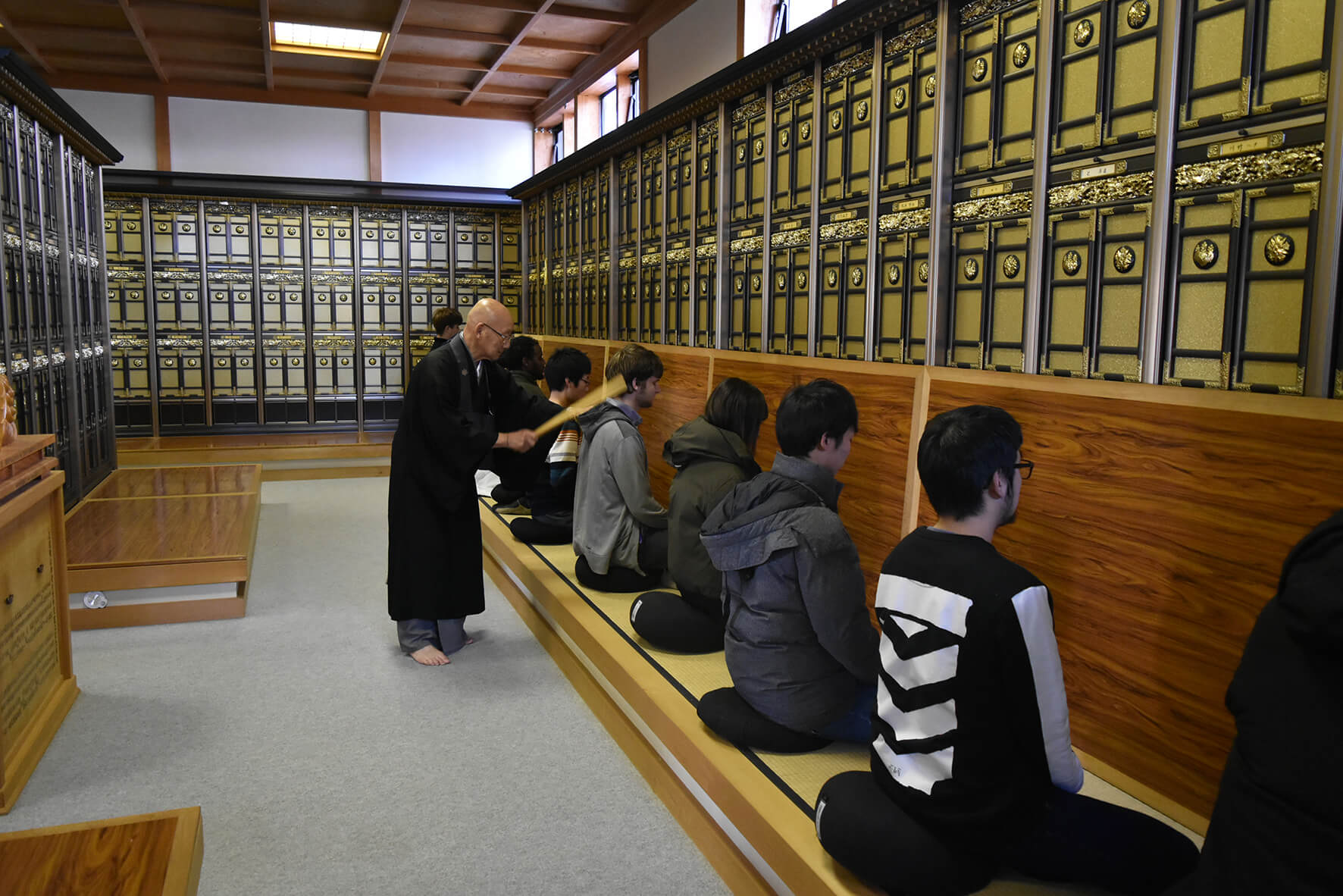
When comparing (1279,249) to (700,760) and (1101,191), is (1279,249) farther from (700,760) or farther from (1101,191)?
(700,760)

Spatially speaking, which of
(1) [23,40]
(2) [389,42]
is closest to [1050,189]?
(2) [389,42]

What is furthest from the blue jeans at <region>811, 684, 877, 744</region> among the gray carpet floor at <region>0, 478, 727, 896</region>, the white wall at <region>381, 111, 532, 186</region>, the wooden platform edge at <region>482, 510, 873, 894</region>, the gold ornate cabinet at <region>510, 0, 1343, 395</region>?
the white wall at <region>381, 111, 532, 186</region>

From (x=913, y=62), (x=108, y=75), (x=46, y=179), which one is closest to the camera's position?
(x=913, y=62)

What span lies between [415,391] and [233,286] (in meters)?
6.75

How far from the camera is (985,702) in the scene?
5.21 feet

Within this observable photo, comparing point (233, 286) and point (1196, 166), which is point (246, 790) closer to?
point (1196, 166)

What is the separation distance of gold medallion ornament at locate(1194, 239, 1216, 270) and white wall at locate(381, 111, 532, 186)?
8933 millimetres

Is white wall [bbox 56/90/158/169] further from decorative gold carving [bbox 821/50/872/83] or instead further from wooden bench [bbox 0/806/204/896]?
wooden bench [bbox 0/806/204/896]

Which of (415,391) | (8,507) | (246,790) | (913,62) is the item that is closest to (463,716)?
(246,790)

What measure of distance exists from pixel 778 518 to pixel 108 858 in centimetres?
150

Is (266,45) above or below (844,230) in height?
above

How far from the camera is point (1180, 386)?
7.27 feet

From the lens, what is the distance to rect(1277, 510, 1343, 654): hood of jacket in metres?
1.09

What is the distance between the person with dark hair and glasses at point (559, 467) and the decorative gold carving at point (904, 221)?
1610mm
